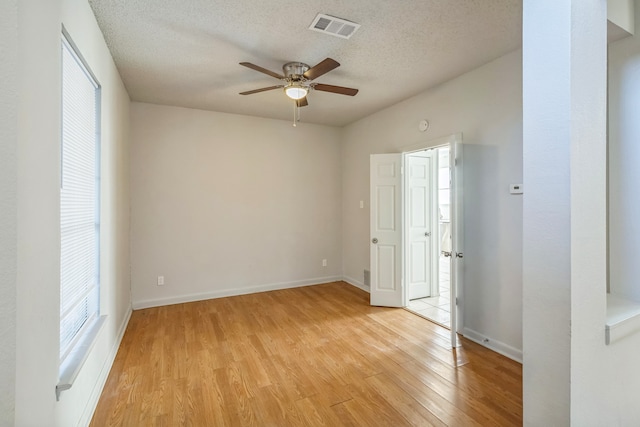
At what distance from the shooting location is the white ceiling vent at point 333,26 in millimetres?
2176

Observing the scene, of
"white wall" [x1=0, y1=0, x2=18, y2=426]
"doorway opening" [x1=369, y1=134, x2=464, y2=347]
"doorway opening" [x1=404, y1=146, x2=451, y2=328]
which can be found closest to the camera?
"white wall" [x1=0, y1=0, x2=18, y2=426]

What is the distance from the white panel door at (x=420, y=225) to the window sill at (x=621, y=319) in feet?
8.35

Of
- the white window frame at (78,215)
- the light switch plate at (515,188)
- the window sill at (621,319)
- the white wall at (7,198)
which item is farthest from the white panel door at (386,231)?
the white wall at (7,198)

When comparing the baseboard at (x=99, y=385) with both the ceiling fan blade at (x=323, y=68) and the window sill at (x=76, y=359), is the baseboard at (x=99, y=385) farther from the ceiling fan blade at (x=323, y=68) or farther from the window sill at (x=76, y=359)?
the ceiling fan blade at (x=323, y=68)

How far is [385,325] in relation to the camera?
338 centimetres

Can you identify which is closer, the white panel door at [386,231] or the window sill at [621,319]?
the window sill at [621,319]

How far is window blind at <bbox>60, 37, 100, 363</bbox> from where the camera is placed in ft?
5.44

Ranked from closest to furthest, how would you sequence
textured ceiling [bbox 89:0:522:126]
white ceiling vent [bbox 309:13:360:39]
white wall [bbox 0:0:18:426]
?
white wall [bbox 0:0:18:426], textured ceiling [bbox 89:0:522:126], white ceiling vent [bbox 309:13:360:39]

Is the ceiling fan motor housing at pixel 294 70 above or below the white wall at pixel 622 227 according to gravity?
above

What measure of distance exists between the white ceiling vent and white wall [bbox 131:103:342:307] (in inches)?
99.3

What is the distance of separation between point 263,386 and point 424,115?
134 inches

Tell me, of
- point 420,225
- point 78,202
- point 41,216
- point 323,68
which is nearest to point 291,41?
point 323,68

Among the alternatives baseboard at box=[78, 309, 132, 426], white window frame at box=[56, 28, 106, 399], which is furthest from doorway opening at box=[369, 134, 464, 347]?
white window frame at box=[56, 28, 106, 399]

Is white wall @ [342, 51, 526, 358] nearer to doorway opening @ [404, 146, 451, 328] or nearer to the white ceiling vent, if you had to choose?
doorway opening @ [404, 146, 451, 328]
